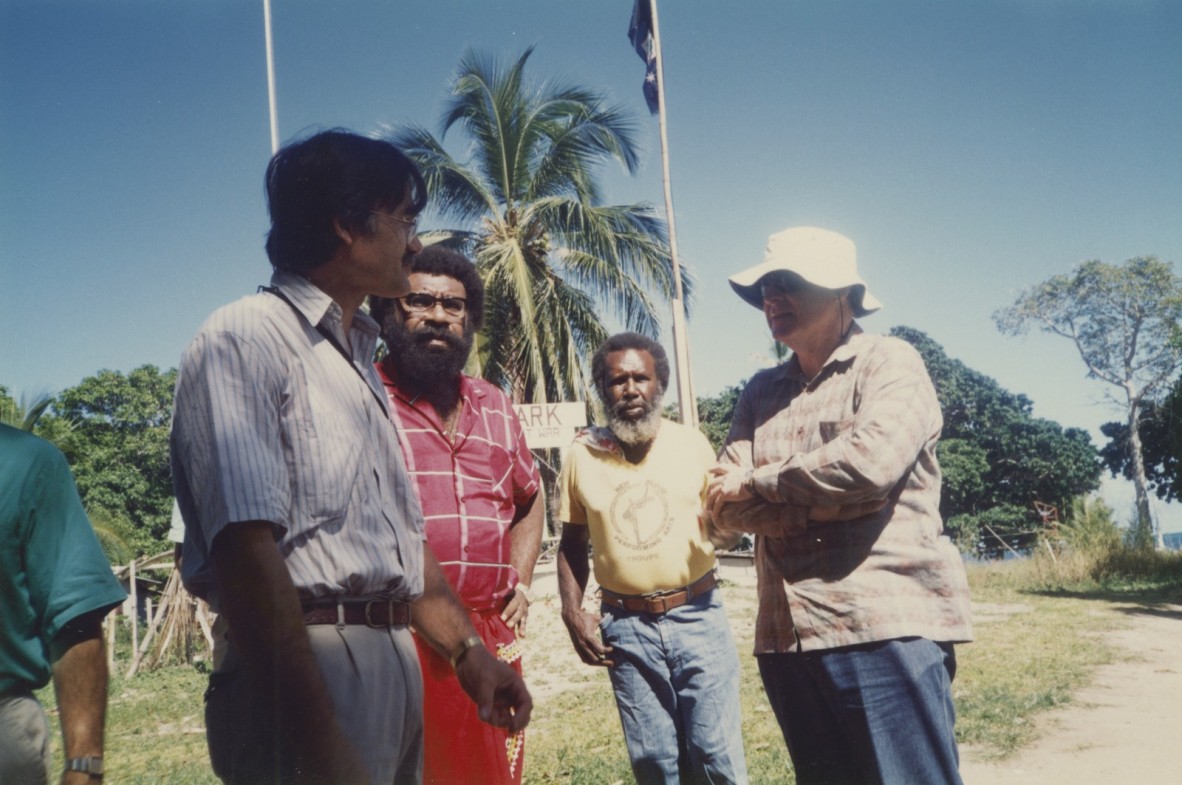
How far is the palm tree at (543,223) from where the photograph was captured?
1420 cm

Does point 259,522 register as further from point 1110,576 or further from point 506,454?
point 1110,576

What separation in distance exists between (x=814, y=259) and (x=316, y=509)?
1.65 metres

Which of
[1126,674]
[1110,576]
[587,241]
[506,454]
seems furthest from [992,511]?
[506,454]

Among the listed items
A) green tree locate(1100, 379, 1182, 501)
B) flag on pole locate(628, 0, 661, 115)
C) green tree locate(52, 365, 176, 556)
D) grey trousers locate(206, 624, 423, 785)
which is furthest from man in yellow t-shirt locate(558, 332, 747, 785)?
green tree locate(1100, 379, 1182, 501)

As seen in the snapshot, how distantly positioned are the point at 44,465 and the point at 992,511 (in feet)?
115

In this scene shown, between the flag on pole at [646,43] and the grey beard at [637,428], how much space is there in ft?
29.6

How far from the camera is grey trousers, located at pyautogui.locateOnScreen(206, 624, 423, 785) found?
1.43 meters

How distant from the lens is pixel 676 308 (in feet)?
29.2

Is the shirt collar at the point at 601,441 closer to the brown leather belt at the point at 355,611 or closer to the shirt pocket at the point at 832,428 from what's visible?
the shirt pocket at the point at 832,428

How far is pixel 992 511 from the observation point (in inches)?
1271

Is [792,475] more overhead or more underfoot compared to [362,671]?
more overhead

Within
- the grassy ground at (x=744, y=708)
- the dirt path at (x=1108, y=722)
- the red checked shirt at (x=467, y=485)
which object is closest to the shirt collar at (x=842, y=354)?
the red checked shirt at (x=467, y=485)

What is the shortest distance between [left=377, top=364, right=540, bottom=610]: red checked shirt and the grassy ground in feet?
4.11

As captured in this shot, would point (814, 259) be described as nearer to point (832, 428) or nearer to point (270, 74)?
point (832, 428)
